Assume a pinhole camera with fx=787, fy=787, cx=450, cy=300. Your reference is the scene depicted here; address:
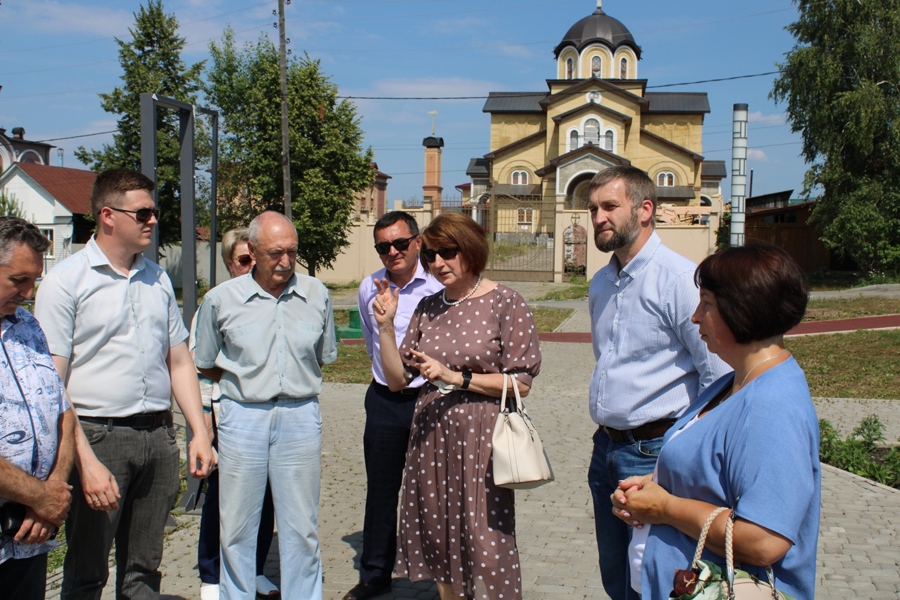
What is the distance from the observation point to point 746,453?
2.01m

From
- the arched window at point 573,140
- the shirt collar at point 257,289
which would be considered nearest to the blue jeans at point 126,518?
the shirt collar at point 257,289

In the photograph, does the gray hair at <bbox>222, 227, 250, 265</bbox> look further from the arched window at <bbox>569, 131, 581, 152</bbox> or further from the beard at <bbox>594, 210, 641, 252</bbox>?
the arched window at <bbox>569, 131, 581, 152</bbox>

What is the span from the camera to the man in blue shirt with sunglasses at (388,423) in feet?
14.5

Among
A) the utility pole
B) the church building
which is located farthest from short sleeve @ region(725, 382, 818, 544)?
the church building

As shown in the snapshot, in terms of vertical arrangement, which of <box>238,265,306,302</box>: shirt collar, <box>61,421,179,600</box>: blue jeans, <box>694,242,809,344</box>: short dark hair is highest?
<box>694,242,809,344</box>: short dark hair

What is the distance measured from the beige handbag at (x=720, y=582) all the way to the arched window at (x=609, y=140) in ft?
166

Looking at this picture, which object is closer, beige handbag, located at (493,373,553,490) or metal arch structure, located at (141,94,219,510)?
beige handbag, located at (493,373,553,490)

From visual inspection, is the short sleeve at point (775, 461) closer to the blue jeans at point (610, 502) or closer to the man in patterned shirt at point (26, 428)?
the blue jeans at point (610, 502)

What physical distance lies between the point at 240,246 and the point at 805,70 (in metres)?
28.5

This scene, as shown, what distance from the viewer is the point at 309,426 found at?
3.99 metres

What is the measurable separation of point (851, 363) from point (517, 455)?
1119 cm

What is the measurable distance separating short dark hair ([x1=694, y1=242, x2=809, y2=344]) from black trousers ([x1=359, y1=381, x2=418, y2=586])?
251 centimetres

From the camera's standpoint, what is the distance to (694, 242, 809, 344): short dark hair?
2.11 metres

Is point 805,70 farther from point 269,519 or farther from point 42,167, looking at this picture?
point 42,167
